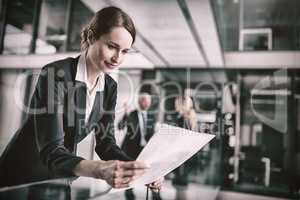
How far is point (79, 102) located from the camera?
1.09 m

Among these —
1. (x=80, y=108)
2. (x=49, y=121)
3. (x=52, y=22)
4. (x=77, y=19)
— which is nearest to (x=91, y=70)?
(x=80, y=108)

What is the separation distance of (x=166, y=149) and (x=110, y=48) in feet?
1.49

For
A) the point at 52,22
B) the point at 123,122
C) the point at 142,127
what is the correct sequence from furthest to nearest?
the point at 52,22
the point at 142,127
the point at 123,122

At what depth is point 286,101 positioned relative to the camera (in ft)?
5.91

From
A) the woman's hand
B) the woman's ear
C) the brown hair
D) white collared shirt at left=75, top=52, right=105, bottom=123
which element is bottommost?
the woman's hand

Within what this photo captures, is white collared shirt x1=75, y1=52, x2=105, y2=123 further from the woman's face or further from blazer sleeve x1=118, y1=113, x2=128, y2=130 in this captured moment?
blazer sleeve x1=118, y1=113, x2=128, y2=130

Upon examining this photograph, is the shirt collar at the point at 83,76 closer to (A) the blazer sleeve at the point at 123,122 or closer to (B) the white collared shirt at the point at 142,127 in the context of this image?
(A) the blazer sleeve at the point at 123,122

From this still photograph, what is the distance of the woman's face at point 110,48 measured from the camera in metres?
1.02

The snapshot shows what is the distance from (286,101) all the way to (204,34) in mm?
1281

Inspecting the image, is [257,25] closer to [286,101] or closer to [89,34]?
[286,101]

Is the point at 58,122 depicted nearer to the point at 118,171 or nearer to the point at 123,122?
the point at 118,171

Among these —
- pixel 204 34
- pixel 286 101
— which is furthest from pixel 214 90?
pixel 204 34

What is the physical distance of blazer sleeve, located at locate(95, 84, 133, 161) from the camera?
1026mm

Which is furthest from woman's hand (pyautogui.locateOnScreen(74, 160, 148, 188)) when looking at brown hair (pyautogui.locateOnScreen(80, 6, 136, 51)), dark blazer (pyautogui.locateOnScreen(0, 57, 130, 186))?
brown hair (pyautogui.locateOnScreen(80, 6, 136, 51))
